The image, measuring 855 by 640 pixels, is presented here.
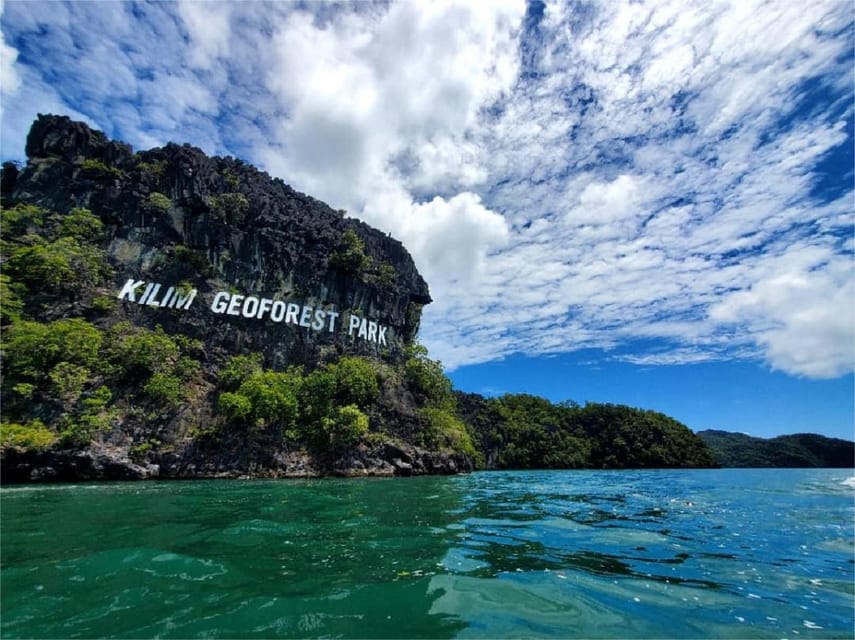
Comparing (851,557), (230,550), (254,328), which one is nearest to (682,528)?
(851,557)

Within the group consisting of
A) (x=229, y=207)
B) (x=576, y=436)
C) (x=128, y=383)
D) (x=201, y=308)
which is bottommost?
(x=128, y=383)

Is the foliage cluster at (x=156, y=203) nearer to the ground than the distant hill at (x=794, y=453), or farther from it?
farther from it

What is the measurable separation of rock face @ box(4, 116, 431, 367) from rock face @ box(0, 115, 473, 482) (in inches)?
5.9

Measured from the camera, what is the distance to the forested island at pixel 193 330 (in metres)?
30.9

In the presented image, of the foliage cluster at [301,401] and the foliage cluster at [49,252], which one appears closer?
the foliage cluster at [49,252]

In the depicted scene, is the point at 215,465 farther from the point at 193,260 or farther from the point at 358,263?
the point at 358,263

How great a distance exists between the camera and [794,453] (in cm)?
12275

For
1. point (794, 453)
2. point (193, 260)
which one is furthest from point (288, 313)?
point (794, 453)

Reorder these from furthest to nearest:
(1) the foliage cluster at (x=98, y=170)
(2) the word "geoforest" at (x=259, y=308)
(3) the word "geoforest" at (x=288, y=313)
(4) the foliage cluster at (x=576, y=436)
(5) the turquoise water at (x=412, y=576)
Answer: (4) the foliage cluster at (x=576, y=436) < (3) the word "geoforest" at (x=288, y=313) < (1) the foliage cluster at (x=98, y=170) < (2) the word "geoforest" at (x=259, y=308) < (5) the turquoise water at (x=412, y=576)

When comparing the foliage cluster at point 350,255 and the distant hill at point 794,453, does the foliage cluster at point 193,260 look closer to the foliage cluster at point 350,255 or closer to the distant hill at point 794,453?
the foliage cluster at point 350,255

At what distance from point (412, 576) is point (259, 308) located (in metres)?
45.1

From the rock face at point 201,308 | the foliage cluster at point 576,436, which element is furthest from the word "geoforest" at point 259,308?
the foliage cluster at point 576,436

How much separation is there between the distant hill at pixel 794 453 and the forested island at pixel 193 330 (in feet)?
370

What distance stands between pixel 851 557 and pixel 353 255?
171ft
